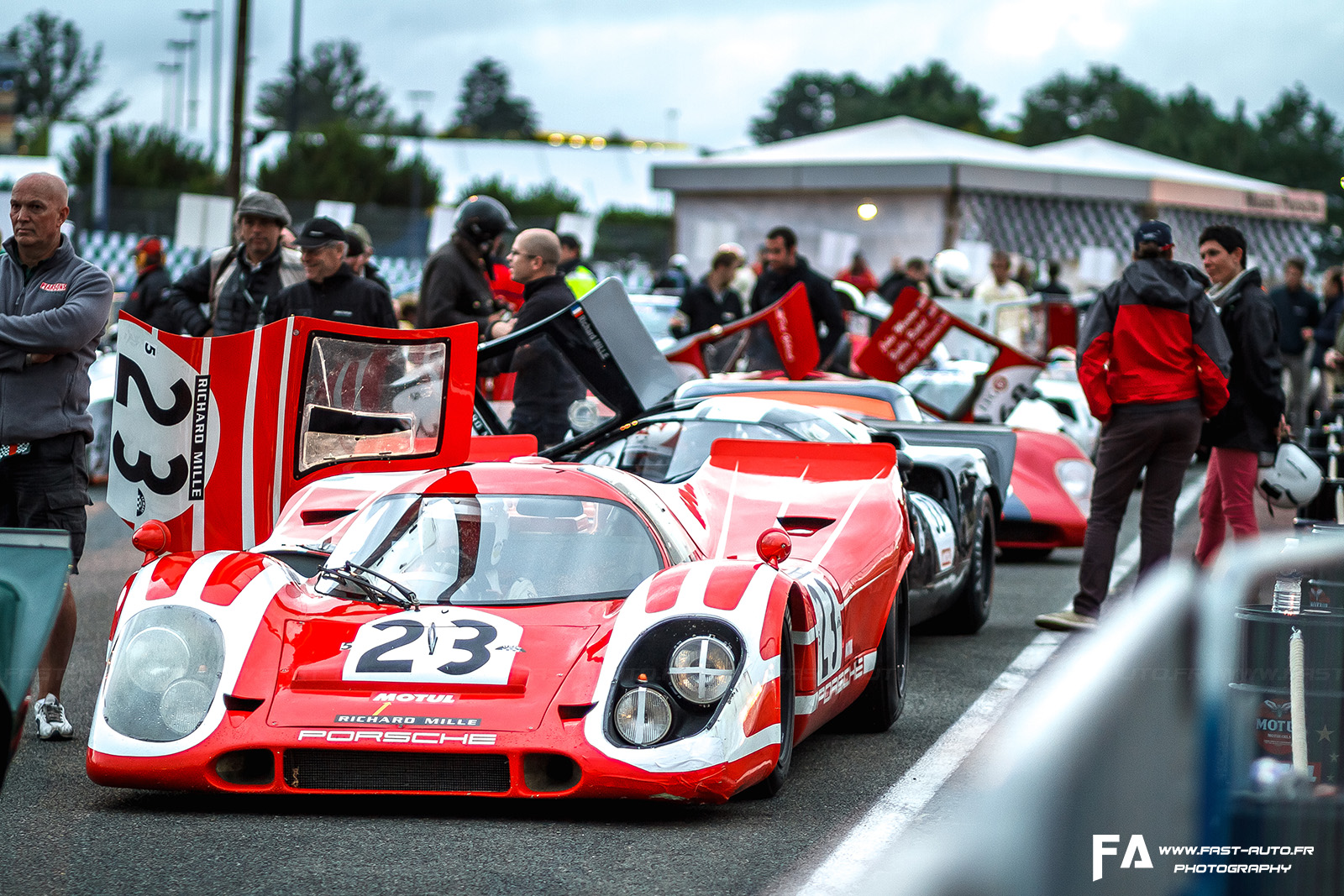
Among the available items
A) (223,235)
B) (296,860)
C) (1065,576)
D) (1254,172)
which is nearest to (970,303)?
(1065,576)

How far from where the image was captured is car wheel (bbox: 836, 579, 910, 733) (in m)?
5.78

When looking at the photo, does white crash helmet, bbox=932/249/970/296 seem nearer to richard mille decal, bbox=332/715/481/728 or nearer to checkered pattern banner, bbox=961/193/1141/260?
richard mille decal, bbox=332/715/481/728

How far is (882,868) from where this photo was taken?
4.08m

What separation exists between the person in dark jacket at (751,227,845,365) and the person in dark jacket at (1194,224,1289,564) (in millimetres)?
3805

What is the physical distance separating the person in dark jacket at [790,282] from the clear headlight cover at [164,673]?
289 inches

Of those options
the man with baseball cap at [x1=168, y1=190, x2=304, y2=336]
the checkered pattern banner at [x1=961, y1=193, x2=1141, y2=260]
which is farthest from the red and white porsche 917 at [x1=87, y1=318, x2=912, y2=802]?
the checkered pattern banner at [x1=961, y1=193, x2=1141, y2=260]

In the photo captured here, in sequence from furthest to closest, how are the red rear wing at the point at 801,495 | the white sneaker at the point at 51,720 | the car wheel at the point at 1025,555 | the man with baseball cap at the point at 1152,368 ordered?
1. the car wheel at the point at 1025,555
2. the man with baseball cap at the point at 1152,368
3. the red rear wing at the point at 801,495
4. the white sneaker at the point at 51,720

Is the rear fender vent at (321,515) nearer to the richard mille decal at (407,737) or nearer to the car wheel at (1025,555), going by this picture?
the richard mille decal at (407,737)

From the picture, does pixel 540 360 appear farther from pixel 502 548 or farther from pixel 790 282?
pixel 790 282

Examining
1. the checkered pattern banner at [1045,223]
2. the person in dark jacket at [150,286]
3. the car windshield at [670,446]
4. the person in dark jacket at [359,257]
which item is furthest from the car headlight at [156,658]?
the checkered pattern banner at [1045,223]

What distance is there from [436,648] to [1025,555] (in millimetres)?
6850

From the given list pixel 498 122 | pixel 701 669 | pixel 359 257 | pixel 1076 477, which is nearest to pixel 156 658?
pixel 701 669

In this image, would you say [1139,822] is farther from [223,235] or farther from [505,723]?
[223,235]

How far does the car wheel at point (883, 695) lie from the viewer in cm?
578
